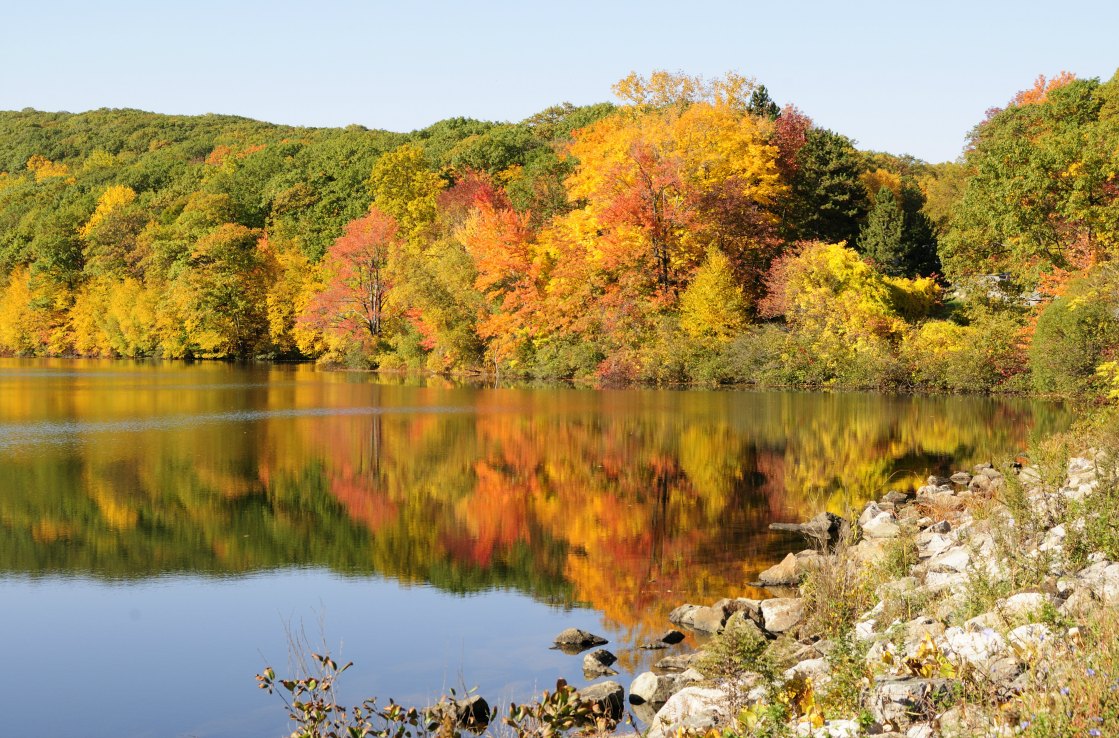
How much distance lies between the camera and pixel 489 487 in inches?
636

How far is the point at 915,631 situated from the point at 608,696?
2.06 meters

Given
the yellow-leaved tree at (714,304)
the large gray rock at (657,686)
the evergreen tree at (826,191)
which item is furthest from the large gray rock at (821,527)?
the evergreen tree at (826,191)

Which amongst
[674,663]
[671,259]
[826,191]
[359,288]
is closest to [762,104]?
[826,191]

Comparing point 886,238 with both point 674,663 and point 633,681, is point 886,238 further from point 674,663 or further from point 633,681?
point 633,681

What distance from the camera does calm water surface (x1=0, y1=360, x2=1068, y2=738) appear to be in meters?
8.16

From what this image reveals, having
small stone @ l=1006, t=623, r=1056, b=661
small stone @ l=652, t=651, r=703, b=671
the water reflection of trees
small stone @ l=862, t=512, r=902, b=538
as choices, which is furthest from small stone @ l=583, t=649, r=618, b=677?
small stone @ l=862, t=512, r=902, b=538

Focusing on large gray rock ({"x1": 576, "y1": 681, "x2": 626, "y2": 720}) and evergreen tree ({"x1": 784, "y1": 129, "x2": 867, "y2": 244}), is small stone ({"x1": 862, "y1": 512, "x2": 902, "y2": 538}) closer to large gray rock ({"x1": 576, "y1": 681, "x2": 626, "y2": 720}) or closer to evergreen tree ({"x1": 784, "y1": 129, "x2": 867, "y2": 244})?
large gray rock ({"x1": 576, "y1": 681, "x2": 626, "y2": 720})

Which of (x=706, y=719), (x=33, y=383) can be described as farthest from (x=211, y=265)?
(x=706, y=719)

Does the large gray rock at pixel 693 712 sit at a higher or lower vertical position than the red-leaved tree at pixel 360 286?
lower

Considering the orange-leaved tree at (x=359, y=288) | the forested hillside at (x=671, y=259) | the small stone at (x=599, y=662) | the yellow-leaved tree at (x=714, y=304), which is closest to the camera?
the small stone at (x=599, y=662)

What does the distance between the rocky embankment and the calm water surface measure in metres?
0.87

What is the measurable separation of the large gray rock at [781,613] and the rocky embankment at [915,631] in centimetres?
1

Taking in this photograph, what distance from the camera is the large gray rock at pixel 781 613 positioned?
875cm

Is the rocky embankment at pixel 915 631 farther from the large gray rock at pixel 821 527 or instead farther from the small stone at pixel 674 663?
the large gray rock at pixel 821 527
